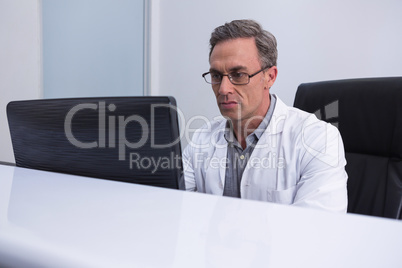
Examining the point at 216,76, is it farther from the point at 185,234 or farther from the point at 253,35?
the point at 185,234

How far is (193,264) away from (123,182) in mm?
309

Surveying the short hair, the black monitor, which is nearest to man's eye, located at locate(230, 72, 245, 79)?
the short hair

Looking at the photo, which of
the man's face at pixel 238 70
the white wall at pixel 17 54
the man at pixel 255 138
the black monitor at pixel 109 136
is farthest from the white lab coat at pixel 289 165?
the white wall at pixel 17 54

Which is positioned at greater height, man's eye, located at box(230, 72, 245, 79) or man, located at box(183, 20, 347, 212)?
man's eye, located at box(230, 72, 245, 79)

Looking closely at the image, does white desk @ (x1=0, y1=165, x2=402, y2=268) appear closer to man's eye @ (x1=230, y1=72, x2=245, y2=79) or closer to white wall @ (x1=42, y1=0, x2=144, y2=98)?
man's eye @ (x1=230, y1=72, x2=245, y2=79)

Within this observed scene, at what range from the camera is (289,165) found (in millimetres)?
1170

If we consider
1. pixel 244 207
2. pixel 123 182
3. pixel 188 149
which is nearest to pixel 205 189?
pixel 188 149

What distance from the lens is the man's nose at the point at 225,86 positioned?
1223mm

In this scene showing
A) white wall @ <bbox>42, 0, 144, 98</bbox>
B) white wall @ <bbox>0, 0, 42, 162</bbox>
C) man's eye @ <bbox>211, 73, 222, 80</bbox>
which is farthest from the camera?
white wall @ <bbox>42, 0, 144, 98</bbox>

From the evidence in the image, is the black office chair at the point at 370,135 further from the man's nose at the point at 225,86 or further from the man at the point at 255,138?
the man's nose at the point at 225,86

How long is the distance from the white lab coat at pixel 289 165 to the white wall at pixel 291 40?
112 cm

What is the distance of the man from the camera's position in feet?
3.72

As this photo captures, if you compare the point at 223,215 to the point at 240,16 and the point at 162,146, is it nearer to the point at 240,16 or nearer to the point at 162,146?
the point at 162,146

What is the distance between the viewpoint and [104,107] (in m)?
0.47
